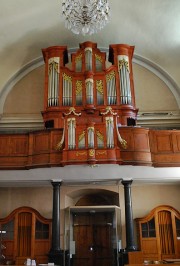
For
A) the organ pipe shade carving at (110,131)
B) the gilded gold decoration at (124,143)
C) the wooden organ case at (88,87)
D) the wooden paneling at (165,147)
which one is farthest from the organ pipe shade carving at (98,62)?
the gilded gold decoration at (124,143)

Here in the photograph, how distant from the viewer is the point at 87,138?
10.7 metres

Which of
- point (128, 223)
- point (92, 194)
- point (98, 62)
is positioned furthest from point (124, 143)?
point (92, 194)

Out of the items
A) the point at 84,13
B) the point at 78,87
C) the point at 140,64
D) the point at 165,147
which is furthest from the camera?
the point at 140,64

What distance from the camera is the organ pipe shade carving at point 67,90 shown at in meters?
13.0

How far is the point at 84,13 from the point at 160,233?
29.0 ft

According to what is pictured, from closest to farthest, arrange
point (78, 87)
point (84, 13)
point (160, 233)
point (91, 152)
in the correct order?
point (84, 13)
point (91, 152)
point (160, 233)
point (78, 87)

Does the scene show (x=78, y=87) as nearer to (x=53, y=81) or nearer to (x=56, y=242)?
(x=53, y=81)

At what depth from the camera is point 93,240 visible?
1379 centimetres

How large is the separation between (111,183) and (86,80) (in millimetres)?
4197

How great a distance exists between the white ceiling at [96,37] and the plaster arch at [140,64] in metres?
0.13

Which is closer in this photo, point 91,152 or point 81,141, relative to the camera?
point 91,152

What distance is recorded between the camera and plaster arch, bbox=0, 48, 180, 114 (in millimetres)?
14883

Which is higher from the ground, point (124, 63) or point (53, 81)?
point (124, 63)

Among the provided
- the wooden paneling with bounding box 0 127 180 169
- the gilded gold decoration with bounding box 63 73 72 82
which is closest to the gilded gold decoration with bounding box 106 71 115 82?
the gilded gold decoration with bounding box 63 73 72 82
